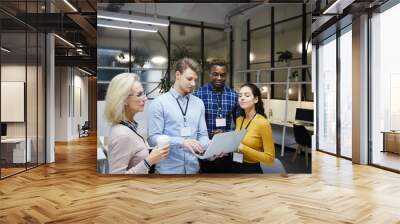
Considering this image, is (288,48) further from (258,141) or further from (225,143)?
(225,143)

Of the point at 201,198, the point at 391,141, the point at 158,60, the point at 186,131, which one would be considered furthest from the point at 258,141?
the point at 391,141

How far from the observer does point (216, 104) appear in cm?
660

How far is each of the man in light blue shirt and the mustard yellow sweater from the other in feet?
2.24

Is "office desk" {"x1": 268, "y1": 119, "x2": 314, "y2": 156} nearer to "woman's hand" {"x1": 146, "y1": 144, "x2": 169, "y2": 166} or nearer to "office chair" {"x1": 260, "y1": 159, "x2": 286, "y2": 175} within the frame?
"office chair" {"x1": 260, "y1": 159, "x2": 286, "y2": 175}

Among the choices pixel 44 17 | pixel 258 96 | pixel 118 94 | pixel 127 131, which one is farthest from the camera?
pixel 44 17

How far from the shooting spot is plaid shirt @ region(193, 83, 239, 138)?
6543mm

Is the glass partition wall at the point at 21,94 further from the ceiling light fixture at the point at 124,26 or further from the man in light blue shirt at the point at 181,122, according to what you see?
the man in light blue shirt at the point at 181,122

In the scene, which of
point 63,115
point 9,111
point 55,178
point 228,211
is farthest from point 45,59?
point 63,115

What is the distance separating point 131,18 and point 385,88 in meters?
5.04

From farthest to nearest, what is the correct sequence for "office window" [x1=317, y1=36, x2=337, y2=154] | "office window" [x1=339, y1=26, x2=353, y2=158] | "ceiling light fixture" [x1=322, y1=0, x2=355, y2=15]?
"office window" [x1=317, y1=36, x2=337, y2=154], "office window" [x1=339, y1=26, x2=353, y2=158], "ceiling light fixture" [x1=322, y1=0, x2=355, y2=15]

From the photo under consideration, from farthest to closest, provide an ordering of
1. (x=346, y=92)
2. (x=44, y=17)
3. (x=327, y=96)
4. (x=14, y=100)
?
(x=327, y=96) < (x=346, y=92) < (x=44, y=17) < (x=14, y=100)

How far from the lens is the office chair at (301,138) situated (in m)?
6.59

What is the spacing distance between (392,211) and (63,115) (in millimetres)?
12696

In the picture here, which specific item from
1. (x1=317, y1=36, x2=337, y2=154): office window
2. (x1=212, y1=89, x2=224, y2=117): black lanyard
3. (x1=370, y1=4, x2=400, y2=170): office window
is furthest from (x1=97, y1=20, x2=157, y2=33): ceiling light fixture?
(x1=317, y1=36, x2=337, y2=154): office window
